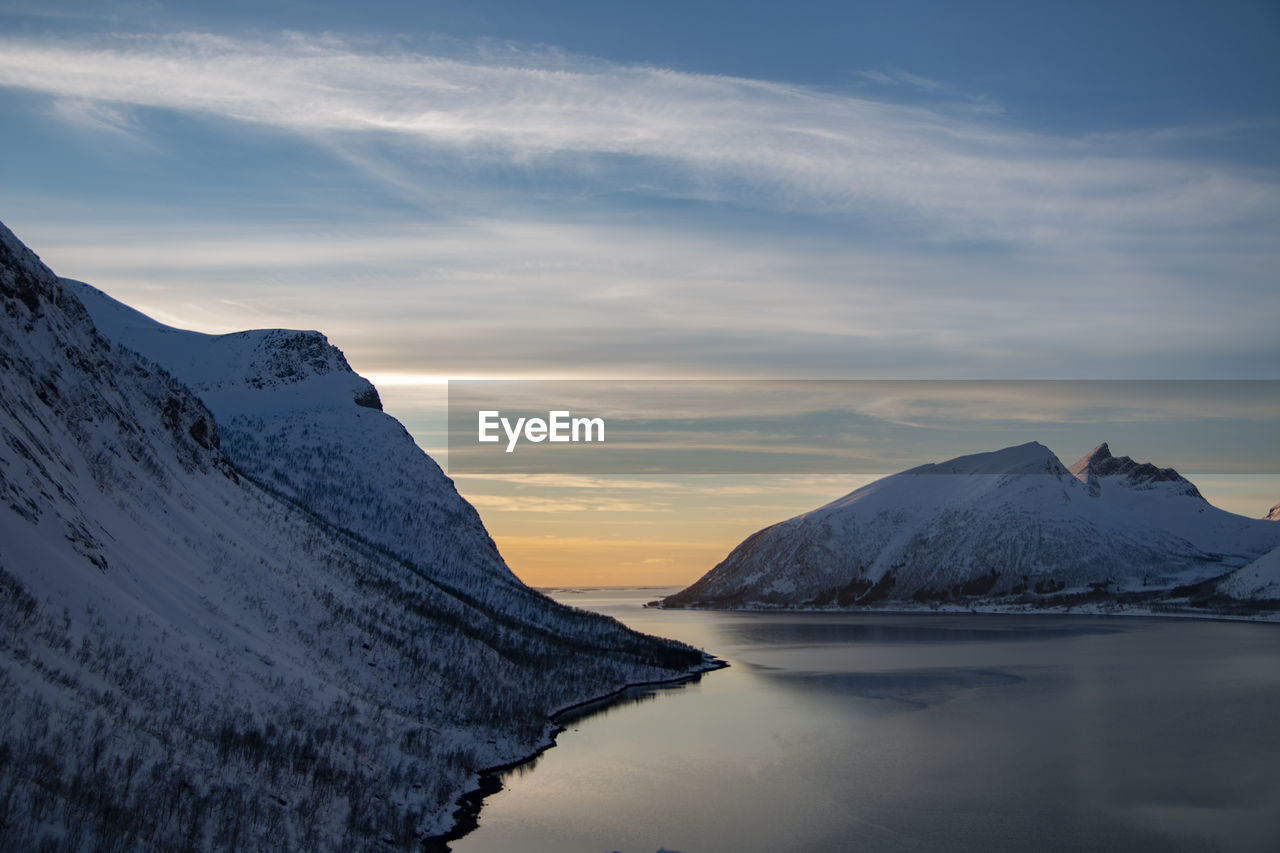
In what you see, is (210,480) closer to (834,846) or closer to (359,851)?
(359,851)

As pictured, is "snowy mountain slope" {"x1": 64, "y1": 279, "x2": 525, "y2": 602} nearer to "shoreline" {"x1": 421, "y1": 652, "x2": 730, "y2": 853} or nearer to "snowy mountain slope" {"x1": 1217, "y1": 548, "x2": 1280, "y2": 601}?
"shoreline" {"x1": 421, "y1": 652, "x2": 730, "y2": 853}

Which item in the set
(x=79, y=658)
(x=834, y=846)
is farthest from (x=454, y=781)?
(x=79, y=658)

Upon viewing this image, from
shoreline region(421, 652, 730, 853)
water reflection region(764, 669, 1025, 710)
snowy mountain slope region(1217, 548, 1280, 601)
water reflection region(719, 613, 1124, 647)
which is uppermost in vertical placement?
snowy mountain slope region(1217, 548, 1280, 601)

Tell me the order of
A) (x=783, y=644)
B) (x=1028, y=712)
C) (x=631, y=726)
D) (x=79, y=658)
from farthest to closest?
(x=783, y=644), (x=1028, y=712), (x=631, y=726), (x=79, y=658)

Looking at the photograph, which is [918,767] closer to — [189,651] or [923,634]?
[189,651]

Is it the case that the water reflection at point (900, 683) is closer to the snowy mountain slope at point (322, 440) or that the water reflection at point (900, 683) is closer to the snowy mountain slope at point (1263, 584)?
the snowy mountain slope at point (322, 440)

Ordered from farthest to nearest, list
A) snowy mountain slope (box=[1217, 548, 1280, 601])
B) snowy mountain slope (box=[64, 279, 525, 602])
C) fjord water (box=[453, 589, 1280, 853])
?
snowy mountain slope (box=[1217, 548, 1280, 601]), snowy mountain slope (box=[64, 279, 525, 602]), fjord water (box=[453, 589, 1280, 853])

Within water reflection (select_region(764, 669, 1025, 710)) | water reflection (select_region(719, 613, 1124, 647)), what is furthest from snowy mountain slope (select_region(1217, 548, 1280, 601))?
water reflection (select_region(764, 669, 1025, 710))
